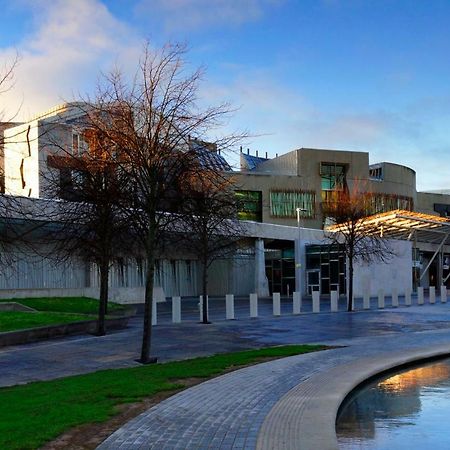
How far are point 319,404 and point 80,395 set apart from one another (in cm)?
353

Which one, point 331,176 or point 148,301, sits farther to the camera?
point 331,176

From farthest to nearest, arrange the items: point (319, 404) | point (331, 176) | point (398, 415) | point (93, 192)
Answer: point (331, 176)
point (93, 192)
point (319, 404)
point (398, 415)

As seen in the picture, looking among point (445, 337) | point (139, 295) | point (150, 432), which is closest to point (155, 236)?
point (150, 432)

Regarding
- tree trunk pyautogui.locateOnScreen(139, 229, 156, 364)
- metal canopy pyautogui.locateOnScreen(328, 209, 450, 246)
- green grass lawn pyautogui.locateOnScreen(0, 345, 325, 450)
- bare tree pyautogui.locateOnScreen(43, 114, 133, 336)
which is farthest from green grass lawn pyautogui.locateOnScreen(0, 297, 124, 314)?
metal canopy pyautogui.locateOnScreen(328, 209, 450, 246)

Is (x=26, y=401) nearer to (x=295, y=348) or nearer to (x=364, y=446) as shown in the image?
(x=364, y=446)

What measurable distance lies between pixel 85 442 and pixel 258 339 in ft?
41.9

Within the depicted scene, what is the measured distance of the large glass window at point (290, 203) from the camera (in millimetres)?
75250

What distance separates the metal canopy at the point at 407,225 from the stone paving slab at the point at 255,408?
3298 cm

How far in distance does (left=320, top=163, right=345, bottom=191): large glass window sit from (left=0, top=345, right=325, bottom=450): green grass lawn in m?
64.2

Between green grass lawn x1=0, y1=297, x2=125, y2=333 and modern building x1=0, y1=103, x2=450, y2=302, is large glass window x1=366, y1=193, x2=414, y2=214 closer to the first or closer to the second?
modern building x1=0, y1=103, x2=450, y2=302

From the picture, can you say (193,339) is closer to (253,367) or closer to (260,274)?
(253,367)

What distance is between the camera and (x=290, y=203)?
248 feet

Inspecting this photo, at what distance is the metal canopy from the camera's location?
163ft

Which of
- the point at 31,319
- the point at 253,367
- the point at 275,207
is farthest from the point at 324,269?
the point at 253,367
